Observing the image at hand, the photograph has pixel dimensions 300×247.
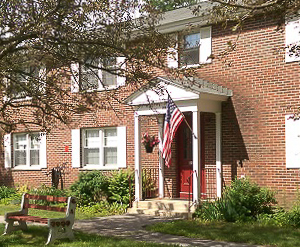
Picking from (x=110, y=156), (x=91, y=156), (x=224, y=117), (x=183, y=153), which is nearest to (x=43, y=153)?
(x=91, y=156)

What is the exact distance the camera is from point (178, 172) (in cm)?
1559

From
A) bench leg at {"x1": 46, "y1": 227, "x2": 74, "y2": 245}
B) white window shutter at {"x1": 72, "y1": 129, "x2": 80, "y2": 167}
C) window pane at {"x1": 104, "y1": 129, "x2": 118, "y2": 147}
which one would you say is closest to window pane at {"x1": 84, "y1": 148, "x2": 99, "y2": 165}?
white window shutter at {"x1": 72, "y1": 129, "x2": 80, "y2": 167}

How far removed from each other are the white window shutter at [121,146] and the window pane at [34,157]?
14.8ft

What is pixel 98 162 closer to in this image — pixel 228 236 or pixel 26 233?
pixel 26 233

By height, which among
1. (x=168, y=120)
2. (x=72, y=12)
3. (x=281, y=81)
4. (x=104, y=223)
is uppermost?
(x=72, y=12)

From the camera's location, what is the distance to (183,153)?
1559 centimetres

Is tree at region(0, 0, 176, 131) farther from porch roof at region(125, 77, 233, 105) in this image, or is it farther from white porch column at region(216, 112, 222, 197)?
white porch column at region(216, 112, 222, 197)

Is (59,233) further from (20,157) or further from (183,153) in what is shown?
(20,157)

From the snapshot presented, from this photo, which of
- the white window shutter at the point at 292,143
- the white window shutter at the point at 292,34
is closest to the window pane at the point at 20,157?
the white window shutter at the point at 292,143

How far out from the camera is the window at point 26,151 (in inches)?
763

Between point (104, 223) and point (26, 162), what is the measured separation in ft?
27.0

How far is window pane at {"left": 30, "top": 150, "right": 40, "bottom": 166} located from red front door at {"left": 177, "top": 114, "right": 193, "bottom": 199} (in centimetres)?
679

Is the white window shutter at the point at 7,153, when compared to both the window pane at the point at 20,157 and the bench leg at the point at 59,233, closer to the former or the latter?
the window pane at the point at 20,157

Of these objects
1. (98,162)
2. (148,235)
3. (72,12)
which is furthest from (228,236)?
(98,162)
